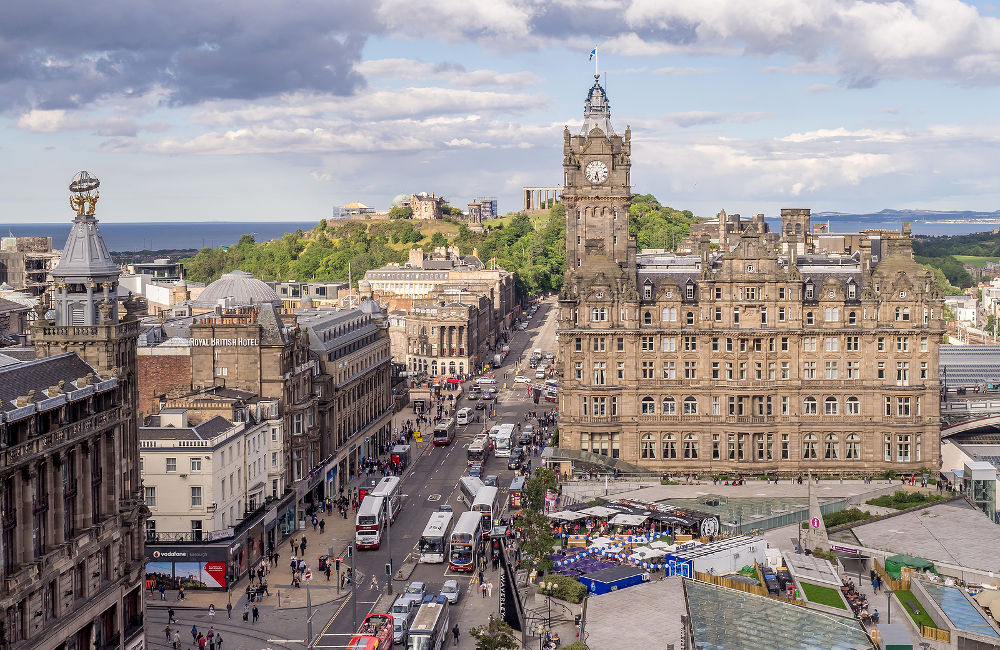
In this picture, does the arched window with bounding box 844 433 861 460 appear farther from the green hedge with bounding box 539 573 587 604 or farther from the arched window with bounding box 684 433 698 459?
the green hedge with bounding box 539 573 587 604

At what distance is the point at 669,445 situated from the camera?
361 feet

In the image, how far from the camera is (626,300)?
356 feet

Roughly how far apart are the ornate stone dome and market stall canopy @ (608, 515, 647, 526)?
2148 inches

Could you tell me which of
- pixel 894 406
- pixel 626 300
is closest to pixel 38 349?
pixel 626 300

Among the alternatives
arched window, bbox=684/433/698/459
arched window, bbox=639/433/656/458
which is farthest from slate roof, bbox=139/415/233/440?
arched window, bbox=684/433/698/459

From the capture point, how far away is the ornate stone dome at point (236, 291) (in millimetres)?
131750

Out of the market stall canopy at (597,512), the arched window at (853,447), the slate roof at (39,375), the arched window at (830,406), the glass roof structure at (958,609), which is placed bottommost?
the glass roof structure at (958,609)

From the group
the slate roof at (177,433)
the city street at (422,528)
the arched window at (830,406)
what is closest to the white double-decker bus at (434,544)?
the city street at (422,528)

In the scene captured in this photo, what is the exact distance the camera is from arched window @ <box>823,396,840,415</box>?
109m

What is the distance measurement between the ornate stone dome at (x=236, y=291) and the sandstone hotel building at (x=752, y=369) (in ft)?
128

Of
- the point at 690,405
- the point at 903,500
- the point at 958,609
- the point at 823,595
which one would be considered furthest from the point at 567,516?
the point at 958,609

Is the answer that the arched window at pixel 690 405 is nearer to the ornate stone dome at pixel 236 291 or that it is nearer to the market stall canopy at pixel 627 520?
the market stall canopy at pixel 627 520

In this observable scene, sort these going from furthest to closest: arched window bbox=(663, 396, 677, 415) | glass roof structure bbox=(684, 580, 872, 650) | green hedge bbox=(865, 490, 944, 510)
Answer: arched window bbox=(663, 396, 677, 415)
green hedge bbox=(865, 490, 944, 510)
glass roof structure bbox=(684, 580, 872, 650)

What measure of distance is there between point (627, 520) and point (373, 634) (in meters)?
25.7
